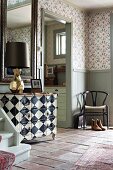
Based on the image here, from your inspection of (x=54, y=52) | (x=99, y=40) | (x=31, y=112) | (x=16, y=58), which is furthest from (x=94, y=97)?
(x=16, y=58)

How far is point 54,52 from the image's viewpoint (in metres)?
6.84

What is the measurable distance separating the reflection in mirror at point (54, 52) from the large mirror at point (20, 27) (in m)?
1.96

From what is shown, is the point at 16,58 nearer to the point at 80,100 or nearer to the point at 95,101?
the point at 80,100

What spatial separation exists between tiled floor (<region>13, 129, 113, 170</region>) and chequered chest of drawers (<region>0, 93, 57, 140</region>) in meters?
0.23

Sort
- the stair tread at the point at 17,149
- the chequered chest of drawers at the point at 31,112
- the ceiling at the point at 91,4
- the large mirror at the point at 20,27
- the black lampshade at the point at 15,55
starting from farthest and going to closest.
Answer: the ceiling at the point at 91,4 < the large mirror at the point at 20,27 < the black lampshade at the point at 15,55 < the chequered chest of drawers at the point at 31,112 < the stair tread at the point at 17,149

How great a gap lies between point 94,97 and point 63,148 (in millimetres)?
2624

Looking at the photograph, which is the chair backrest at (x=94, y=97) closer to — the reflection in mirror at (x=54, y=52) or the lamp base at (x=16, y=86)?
the reflection in mirror at (x=54, y=52)

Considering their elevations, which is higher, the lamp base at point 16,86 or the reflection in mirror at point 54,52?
the reflection in mirror at point 54,52

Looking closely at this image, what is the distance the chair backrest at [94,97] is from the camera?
603 cm

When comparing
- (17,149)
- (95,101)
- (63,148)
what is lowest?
(63,148)

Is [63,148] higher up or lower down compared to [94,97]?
lower down

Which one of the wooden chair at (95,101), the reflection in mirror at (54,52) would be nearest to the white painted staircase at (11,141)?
the wooden chair at (95,101)

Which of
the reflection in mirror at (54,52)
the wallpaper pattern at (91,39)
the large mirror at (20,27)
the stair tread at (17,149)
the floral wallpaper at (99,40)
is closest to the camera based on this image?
the stair tread at (17,149)

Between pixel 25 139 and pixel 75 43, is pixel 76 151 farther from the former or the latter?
pixel 75 43
